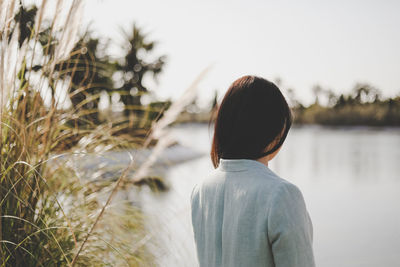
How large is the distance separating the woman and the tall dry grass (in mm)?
126

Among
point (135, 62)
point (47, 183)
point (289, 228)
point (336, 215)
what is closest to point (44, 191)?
point (47, 183)

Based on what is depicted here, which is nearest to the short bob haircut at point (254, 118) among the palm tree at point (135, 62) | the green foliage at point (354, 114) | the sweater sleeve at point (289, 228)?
the sweater sleeve at point (289, 228)

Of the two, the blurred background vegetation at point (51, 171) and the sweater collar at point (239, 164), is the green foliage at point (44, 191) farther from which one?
the sweater collar at point (239, 164)

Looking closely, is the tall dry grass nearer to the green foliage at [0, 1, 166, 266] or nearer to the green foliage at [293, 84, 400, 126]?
the green foliage at [0, 1, 166, 266]

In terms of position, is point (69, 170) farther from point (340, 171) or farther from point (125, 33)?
point (125, 33)

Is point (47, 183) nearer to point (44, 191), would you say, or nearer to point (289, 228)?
point (44, 191)

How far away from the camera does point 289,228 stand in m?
0.64

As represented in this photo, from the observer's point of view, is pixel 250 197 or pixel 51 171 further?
pixel 51 171

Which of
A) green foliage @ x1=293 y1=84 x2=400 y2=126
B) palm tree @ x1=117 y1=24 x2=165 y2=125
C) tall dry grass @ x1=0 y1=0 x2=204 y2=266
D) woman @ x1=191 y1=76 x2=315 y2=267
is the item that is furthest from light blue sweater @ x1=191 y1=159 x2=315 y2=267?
green foliage @ x1=293 y1=84 x2=400 y2=126

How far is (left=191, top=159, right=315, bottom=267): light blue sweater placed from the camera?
65 centimetres

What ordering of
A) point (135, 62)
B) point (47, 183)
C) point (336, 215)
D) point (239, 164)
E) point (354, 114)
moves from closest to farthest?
point (239, 164)
point (47, 183)
point (336, 215)
point (135, 62)
point (354, 114)

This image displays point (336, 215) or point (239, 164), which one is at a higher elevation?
point (239, 164)

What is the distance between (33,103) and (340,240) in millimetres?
3026

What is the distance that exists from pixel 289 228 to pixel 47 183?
101cm
